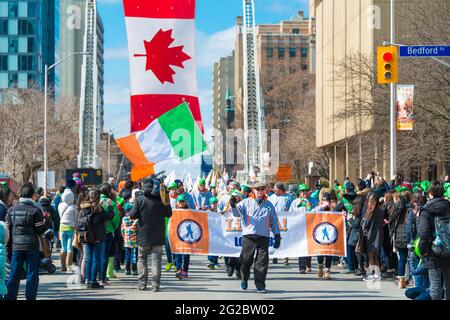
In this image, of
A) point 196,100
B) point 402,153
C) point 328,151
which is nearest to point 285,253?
point 196,100

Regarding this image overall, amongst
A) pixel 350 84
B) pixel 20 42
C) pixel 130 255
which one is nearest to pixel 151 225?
pixel 130 255

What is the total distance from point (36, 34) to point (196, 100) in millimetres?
97725

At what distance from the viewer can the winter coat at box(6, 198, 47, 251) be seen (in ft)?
36.9

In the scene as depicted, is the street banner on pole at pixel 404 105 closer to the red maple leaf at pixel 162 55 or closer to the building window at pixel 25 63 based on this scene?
the red maple leaf at pixel 162 55

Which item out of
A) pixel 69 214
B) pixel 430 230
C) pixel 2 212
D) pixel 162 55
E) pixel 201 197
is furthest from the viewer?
pixel 201 197

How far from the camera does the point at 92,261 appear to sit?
14234mm

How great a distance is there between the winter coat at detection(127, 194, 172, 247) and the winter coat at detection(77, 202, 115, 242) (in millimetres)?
619

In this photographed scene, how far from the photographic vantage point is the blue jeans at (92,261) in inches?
559

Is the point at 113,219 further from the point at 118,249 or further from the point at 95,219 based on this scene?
the point at 118,249

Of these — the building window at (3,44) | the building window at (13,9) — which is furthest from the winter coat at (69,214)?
the building window at (13,9)

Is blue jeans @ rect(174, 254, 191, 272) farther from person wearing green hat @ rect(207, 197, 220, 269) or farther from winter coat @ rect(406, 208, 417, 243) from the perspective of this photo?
winter coat @ rect(406, 208, 417, 243)

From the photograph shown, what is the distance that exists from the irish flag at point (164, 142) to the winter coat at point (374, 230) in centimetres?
450

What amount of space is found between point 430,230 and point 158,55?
8550mm

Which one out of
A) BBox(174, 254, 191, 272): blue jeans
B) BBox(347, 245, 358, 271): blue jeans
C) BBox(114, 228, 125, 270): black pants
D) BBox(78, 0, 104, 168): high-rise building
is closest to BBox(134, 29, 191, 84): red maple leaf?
BBox(114, 228, 125, 270): black pants
